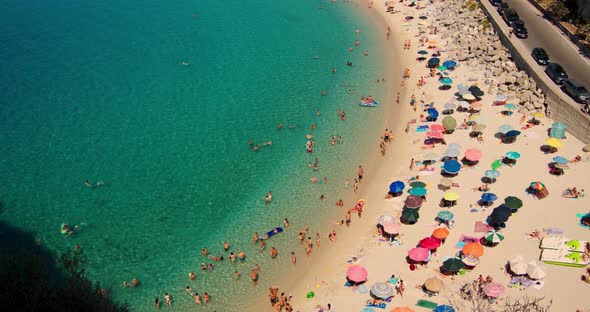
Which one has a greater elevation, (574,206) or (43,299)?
(43,299)

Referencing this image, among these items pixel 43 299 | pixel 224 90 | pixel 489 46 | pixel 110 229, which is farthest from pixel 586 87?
pixel 43 299

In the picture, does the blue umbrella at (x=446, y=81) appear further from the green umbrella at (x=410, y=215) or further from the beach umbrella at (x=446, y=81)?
the green umbrella at (x=410, y=215)

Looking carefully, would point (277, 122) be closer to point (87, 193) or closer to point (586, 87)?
point (87, 193)

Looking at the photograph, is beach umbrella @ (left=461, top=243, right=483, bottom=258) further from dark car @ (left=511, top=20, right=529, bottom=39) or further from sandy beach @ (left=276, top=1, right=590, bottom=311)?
dark car @ (left=511, top=20, right=529, bottom=39)

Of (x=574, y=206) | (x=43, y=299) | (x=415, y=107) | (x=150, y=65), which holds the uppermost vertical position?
(x=43, y=299)

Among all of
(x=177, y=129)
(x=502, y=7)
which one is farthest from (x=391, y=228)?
(x=502, y=7)

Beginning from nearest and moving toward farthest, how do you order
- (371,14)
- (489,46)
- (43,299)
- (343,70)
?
1. (43,299)
2. (489,46)
3. (343,70)
4. (371,14)

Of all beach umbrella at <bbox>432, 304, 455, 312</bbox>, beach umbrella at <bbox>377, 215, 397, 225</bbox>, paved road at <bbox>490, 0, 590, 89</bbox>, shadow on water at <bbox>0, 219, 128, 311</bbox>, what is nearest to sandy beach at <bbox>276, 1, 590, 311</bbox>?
beach umbrella at <bbox>377, 215, 397, 225</bbox>

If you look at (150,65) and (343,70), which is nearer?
(343,70)
